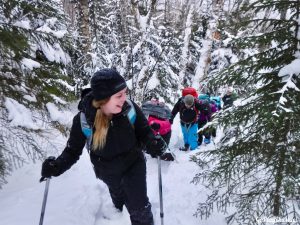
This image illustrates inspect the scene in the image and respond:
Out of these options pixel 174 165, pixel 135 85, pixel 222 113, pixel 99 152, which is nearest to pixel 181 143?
pixel 174 165

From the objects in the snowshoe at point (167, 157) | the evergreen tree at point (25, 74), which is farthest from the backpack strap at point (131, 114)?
the snowshoe at point (167, 157)

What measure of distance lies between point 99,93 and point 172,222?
8.21ft

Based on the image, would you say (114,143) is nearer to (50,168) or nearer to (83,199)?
(50,168)

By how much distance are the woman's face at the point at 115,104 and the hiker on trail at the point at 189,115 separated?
5.04 meters

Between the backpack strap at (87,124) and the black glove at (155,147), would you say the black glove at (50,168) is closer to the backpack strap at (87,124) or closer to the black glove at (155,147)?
the backpack strap at (87,124)

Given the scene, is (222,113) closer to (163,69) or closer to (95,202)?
(95,202)

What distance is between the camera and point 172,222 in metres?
4.94

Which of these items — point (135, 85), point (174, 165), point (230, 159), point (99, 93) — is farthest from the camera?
point (135, 85)

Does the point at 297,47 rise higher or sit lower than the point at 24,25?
lower

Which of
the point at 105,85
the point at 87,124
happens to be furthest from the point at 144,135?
the point at 105,85

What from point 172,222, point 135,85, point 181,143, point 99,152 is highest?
point 135,85

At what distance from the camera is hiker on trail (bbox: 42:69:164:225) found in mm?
3797

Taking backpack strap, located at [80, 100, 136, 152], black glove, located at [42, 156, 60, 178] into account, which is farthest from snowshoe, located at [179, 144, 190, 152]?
black glove, located at [42, 156, 60, 178]

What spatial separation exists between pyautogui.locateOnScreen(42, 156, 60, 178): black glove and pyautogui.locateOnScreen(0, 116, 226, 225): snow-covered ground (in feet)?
4.02
